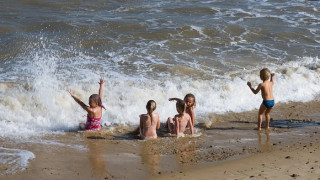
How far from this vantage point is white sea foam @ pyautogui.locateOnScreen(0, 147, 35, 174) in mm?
6309

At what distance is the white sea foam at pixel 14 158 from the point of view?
20.7ft

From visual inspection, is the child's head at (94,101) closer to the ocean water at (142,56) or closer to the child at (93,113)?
the child at (93,113)

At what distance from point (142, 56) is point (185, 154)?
591 centimetres

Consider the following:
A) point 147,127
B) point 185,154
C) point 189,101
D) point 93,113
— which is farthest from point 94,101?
point 185,154

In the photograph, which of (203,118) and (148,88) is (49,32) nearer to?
(148,88)

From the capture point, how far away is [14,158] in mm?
6664

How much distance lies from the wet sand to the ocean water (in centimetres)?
73

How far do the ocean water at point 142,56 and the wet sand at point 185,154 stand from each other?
73 cm

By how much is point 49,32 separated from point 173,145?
25.5 ft

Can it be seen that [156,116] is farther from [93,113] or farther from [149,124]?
[93,113]

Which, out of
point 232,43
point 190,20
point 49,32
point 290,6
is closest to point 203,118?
point 232,43

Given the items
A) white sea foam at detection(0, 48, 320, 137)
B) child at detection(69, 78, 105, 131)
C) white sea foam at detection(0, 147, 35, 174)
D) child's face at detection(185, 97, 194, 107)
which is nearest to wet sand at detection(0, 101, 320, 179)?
white sea foam at detection(0, 147, 35, 174)

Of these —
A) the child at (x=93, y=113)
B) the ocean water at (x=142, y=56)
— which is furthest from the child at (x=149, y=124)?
the ocean water at (x=142, y=56)

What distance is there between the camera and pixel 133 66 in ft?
39.3
